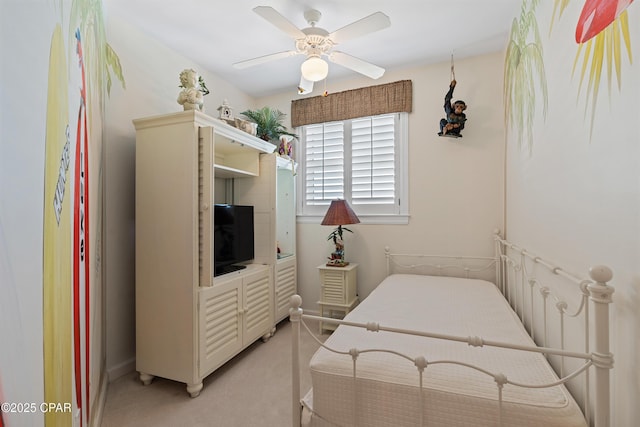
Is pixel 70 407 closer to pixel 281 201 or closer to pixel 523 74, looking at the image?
pixel 281 201

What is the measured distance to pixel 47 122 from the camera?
81 cm

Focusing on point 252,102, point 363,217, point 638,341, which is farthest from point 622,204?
point 252,102

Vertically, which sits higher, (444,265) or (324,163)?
(324,163)

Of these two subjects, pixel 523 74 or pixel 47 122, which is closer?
pixel 47 122

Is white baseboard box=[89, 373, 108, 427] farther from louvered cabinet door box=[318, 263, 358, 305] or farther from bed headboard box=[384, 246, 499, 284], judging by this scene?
bed headboard box=[384, 246, 499, 284]

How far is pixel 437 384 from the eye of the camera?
3.41 feet

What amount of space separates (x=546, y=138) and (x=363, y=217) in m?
1.86

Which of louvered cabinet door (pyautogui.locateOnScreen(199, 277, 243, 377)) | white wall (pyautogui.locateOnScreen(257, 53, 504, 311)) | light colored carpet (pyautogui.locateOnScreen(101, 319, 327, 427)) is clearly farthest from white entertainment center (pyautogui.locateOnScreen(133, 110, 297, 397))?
white wall (pyautogui.locateOnScreen(257, 53, 504, 311))

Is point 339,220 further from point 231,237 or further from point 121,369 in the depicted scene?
point 121,369

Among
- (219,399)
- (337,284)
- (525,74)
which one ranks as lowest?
(219,399)

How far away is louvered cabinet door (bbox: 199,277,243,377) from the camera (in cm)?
197

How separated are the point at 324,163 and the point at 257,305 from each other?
5.58ft

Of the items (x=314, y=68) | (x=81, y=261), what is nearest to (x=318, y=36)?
(x=314, y=68)

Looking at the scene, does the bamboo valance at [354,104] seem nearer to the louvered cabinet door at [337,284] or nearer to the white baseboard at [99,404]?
the louvered cabinet door at [337,284]
